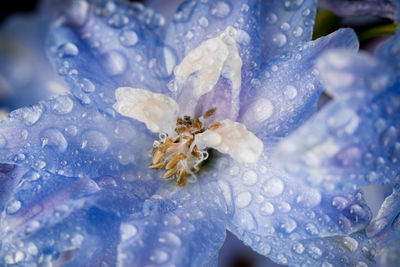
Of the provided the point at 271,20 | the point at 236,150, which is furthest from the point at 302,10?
the point at 236,150

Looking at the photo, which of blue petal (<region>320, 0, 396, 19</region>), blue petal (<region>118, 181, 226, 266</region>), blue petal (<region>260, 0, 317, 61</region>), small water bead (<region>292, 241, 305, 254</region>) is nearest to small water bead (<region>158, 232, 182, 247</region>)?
blue petal (<region>118, 181, 226, 266</region>)

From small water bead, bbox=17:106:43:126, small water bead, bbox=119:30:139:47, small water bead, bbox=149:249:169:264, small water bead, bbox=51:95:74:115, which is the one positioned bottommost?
small water bead, bbox=149:249:169:264

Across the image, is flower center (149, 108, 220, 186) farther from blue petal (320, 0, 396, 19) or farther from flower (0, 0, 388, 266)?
blue petal (320, 0, 396, 19)

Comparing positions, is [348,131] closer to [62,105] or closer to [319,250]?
[319,250]

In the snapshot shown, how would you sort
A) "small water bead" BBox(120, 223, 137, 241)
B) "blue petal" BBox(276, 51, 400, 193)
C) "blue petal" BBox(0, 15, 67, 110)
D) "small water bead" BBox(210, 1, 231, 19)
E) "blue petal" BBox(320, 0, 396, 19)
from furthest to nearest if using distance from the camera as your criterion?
1. "blue petal" BBox(0, 15, 67, 110)
2. "blue petal" BBox(320, 0, 396, 19)
3. "small water bead" BBox(210, 1, 231, 19)
4. "small water bead" BBox(120, 223, 137, 241)
5. "blue petal" BBox(276, 51, 400, 193)

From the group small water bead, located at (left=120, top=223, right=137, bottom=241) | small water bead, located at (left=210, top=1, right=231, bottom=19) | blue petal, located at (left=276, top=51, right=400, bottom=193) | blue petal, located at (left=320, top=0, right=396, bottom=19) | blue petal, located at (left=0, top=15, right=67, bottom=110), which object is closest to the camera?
blue petal, located at (left=276, top=51, right=400, bottom=193)

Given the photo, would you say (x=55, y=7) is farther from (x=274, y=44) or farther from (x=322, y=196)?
(x=322, y=196)
